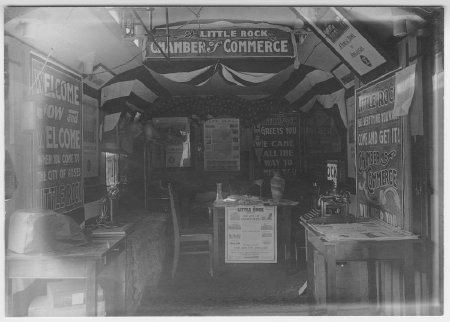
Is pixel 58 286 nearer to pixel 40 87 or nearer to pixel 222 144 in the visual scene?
Result: pixel 40 87

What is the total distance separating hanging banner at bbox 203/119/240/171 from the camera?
8.12 metres

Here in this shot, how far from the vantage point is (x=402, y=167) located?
3.90m

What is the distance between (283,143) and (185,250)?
319 cm

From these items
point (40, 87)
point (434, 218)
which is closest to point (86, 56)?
point (40, 87)

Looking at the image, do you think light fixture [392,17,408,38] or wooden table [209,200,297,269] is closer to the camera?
light fixture [392,17,408,38]

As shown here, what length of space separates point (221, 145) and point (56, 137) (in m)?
4.32

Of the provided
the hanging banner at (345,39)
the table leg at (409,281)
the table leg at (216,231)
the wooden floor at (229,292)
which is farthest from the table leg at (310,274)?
the hanging banner at (345,39)

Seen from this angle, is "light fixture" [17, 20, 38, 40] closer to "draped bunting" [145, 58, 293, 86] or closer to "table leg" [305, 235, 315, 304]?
"draped bunting" [145, 58, 293, 86]

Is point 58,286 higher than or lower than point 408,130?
lower

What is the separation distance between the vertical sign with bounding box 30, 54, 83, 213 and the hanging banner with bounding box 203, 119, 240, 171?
3595mm

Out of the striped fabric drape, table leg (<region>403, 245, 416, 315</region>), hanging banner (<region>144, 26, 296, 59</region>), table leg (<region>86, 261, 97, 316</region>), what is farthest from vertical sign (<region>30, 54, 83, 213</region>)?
table leg (<region>403, 245, 416, 315</region>)

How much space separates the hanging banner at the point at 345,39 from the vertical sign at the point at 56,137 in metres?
2.26

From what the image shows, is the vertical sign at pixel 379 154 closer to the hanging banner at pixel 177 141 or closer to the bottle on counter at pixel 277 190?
the bottle on counter at pixel 277 190
